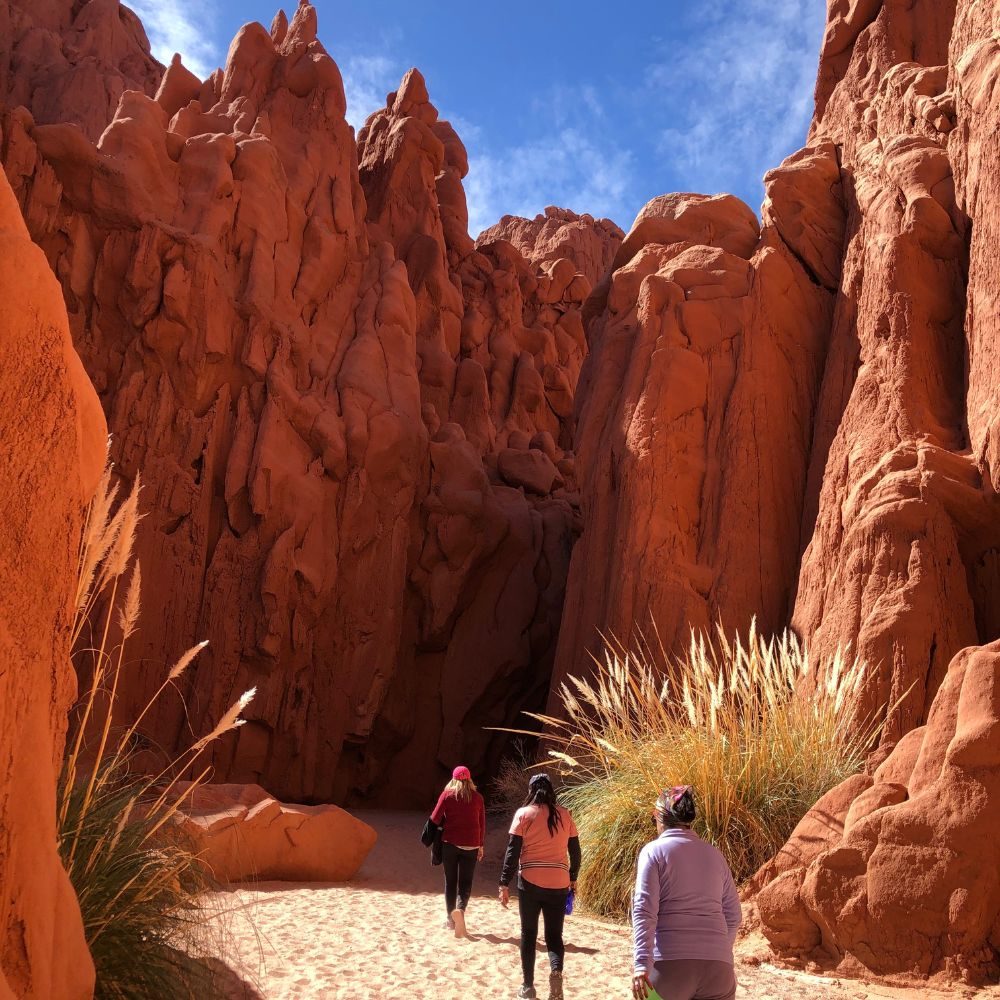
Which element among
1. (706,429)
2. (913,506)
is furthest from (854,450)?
(706,429)

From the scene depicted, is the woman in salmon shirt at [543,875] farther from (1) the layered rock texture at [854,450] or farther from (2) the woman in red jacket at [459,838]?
(1) the layered rock texture at [854,450]

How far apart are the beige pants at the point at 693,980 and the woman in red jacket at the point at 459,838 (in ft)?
13.7

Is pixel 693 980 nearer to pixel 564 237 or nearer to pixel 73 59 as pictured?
pixel 73 59

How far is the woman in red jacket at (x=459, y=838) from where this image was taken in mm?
7871

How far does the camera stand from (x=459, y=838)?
7.91 m

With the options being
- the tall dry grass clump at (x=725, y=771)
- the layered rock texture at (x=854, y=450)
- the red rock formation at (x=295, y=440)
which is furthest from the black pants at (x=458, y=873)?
the red rock formation at (x=295, y=440)

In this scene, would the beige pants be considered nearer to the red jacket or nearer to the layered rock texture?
the layered rock texture

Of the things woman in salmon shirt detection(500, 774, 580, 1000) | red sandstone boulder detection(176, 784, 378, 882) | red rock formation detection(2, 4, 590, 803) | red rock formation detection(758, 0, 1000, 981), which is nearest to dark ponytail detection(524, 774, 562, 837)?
woman in salmon shirt detection(500, 774, 580, 1000)

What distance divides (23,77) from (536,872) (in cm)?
3193

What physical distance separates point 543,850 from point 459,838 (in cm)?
210

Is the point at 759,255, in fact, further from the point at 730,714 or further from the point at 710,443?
the point at 730,714

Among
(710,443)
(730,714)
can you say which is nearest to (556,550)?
(710,443)

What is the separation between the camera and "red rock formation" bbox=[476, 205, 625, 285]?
134 ft

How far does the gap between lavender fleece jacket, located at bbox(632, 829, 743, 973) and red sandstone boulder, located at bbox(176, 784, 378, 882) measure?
6.51m
